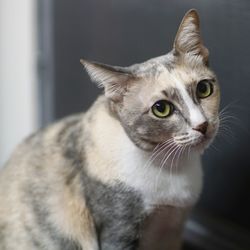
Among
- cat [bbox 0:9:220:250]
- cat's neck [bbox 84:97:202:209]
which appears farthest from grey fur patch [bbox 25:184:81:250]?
cat's neck [bbox 84:97:202:209]

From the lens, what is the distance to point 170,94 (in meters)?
0.99

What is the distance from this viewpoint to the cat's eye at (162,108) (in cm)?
100

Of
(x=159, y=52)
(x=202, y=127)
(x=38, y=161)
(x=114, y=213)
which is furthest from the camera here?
(x=159, y=52)

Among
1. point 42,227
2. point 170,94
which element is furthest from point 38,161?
point 170,94

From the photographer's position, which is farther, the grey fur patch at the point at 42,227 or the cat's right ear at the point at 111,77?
the grey fur patch at the point at 42,227

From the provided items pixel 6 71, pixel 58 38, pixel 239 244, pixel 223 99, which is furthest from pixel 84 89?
pixel 239 244

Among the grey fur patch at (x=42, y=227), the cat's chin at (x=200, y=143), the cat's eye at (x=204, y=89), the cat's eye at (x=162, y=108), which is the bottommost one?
the grey fur patch at (x=42, y=227)

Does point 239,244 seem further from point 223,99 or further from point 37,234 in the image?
point 37,234

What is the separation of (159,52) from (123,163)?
1.37 ft

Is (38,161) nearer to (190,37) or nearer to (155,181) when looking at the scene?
(155,181)

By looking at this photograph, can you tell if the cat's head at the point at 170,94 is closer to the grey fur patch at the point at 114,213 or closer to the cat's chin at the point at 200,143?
the cat's chin at the point at 200,143

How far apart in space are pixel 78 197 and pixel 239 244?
44cm

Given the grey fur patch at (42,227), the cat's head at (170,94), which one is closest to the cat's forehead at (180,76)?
the cat's head at (170,94)

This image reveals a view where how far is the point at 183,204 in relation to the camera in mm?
1139
